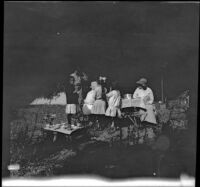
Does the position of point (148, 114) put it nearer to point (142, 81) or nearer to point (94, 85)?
point (142, 81)

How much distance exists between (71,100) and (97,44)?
1.99 ft

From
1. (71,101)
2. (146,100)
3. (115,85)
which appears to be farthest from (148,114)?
(71,101)

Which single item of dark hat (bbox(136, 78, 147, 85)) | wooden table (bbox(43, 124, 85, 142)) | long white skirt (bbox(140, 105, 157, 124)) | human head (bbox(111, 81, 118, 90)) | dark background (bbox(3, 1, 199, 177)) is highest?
dark background (bbox(3, 1, 199, 177))

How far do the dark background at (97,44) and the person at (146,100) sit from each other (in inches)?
2.5

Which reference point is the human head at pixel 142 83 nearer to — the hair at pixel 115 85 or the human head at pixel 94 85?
the hair at pixel 115 85

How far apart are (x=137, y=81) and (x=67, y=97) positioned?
71cm

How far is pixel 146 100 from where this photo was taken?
353cm

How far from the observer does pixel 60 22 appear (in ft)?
11.3

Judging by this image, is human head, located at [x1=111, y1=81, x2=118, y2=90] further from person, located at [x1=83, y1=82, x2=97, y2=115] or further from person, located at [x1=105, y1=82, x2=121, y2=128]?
person, located at [x1=83, y1=82, x2=97, y2=115]

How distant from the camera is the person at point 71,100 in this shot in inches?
137

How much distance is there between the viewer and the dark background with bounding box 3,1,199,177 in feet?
11.3

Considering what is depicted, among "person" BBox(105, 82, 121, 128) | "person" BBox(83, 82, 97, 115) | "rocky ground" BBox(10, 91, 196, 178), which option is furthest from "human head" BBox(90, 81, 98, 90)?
"rocky ground" BBox(10, 91, 196, 178)

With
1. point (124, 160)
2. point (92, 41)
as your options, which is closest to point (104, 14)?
point (92, 41)

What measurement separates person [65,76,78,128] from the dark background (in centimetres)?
10
